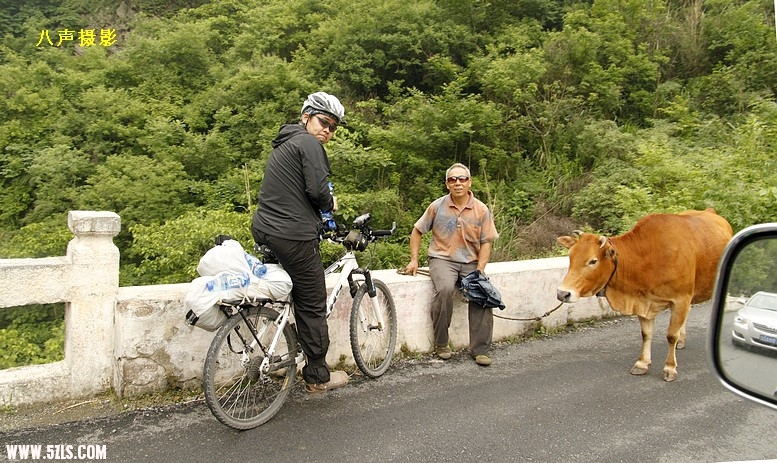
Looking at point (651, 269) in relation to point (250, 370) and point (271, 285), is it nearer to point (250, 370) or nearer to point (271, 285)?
point (271, 285)

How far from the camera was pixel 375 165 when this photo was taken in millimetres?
9930

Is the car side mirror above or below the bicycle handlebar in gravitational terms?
below

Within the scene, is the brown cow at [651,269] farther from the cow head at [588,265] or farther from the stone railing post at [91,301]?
the stone railing post at [91,301]

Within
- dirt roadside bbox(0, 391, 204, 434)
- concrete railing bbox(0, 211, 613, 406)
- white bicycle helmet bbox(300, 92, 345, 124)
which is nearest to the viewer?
dirt roadside bbox(0, 391, 204, 434)

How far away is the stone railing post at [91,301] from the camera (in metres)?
3.68

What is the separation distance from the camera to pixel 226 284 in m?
3.40

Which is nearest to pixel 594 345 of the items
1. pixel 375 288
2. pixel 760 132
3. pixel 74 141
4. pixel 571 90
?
pixel 375 288

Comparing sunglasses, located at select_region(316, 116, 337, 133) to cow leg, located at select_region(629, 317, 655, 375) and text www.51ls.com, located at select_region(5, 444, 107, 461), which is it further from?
cow leg, located at select_region(629, 317, 655, 375)

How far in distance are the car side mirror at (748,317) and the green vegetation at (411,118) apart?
565cm

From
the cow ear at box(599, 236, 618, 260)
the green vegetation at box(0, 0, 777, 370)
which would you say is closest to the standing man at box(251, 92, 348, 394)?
the cow ear at box(599, 236, 618, 260)

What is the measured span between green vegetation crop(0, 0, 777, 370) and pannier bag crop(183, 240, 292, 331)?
3.39 metres

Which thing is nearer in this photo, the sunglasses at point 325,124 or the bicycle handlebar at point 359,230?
the sunglasses at point 325,124

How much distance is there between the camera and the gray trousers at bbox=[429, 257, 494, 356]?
15.9 ft

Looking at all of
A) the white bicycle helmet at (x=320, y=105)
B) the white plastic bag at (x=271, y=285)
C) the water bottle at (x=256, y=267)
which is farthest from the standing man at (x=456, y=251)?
the water bottle at (x=256, y=267)
